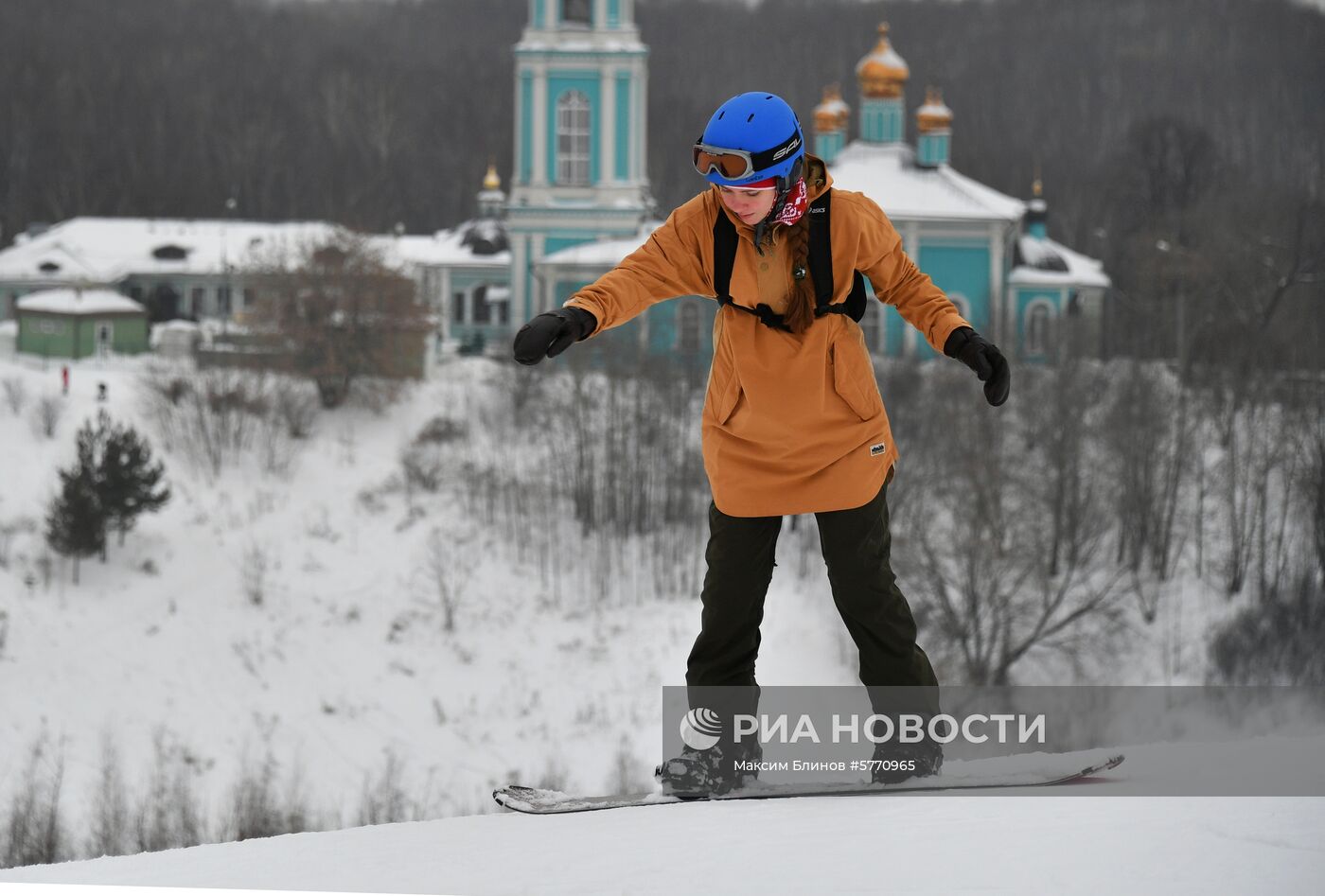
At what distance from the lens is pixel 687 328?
2838 cm

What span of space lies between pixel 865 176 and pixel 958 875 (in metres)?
31.1

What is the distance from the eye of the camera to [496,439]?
2653cm

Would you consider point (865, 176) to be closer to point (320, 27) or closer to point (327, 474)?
point (327, 474)

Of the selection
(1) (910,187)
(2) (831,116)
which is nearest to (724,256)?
(1) (910,187)

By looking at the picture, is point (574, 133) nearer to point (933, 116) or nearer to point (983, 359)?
point (933, 116)

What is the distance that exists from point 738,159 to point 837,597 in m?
1.08

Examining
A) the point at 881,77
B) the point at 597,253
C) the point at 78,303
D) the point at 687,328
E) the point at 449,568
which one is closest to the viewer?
the point at 449,568

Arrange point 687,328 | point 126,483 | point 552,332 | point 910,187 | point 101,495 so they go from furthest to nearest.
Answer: point 910,187 → point 687,328 → point 126,483 → point 101,495 → point 552,332

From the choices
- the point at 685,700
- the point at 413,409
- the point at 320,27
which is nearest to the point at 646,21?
the point at 320,27

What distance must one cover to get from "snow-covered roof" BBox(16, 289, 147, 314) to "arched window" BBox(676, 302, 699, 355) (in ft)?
38.0

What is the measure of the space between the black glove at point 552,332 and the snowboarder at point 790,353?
0.12m

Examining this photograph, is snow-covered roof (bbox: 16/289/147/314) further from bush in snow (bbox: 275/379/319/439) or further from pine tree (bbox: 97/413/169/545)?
pine tree (bbox: 97/413/169/545)

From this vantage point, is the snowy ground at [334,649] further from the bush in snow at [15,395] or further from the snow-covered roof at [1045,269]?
the snow-covered roof at [1045,269]

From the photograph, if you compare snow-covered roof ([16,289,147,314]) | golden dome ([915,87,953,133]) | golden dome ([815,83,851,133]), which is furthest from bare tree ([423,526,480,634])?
golden dome ([815,83,851,133])
